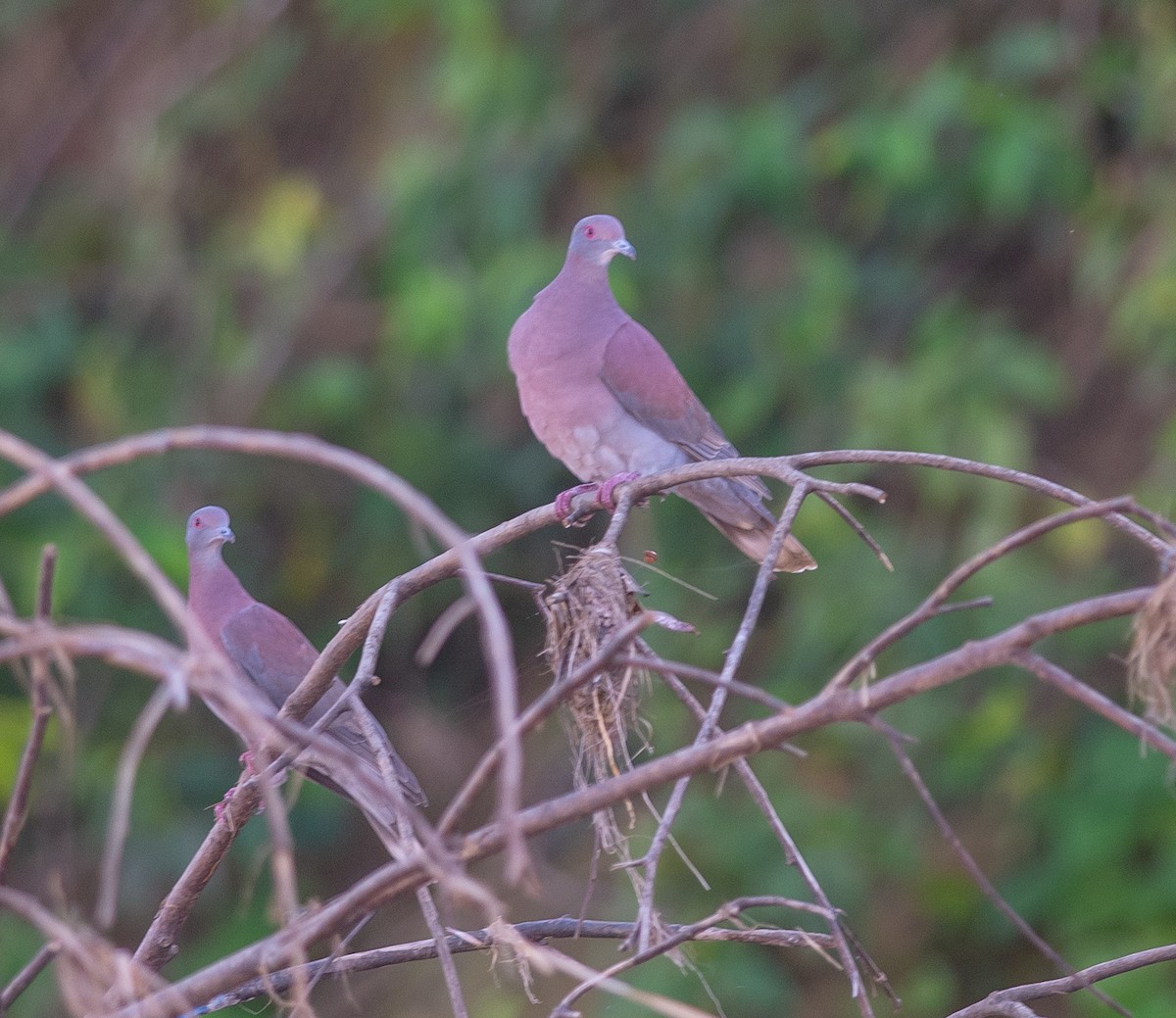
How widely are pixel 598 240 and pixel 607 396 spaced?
0.42m

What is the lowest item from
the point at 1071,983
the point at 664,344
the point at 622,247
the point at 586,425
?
the point at 1071,983

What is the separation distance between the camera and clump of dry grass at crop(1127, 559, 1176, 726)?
1409 millimetres

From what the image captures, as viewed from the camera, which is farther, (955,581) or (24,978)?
(24,978)

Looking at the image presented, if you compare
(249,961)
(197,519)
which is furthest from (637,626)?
(197,519)

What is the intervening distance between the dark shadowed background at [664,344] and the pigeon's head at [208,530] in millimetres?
915

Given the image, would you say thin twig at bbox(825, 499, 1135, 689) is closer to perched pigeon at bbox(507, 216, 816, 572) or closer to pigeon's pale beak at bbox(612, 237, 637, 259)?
perched pigeon at bbox(507, 216, 816, 572)

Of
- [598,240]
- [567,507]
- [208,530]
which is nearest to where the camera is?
[567,507]

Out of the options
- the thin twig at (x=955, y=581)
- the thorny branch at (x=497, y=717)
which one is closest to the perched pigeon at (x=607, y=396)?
the thorny branch at (x=497, y=717)

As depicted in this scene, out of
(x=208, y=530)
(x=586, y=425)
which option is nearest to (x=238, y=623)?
(x=208, y=530)

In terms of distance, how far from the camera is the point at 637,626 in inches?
48.9

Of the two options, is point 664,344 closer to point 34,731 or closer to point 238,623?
point 238,623

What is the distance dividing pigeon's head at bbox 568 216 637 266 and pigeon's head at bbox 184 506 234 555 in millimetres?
918

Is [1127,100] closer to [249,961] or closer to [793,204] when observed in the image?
[793,204]

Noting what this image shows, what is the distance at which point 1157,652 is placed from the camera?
1.46 metres
